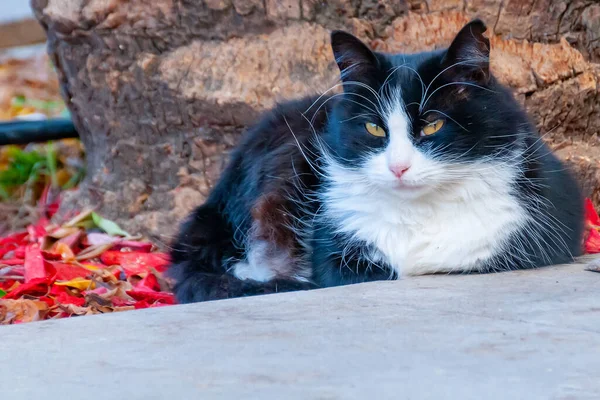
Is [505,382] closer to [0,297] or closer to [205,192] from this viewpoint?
[0,297]

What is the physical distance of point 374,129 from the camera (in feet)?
9.82

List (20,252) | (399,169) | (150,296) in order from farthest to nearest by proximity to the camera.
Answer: (20,252)
(150,296)
(399,169)

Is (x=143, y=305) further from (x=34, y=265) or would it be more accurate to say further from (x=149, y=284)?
(x=34, y=265)

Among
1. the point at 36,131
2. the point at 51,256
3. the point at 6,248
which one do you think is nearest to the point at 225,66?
the point at 51,256

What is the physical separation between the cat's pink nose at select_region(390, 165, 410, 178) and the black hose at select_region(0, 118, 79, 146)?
2990mm

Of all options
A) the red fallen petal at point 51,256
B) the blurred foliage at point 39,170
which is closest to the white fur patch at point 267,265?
the red fallen petal at point 51,256

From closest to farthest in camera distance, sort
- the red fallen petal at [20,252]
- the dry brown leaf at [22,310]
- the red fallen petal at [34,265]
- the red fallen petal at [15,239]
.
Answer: the dry brown leaf at [22,310]
the red fallen petal at [34,265]
the red fallen petal at [20,252]
the red fallen petal at [15,239]

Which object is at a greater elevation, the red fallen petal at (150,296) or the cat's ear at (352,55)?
the cat's ear at (352,55)

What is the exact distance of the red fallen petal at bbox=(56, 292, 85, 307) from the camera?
138 inches

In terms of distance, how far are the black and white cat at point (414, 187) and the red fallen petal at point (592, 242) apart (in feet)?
2.03

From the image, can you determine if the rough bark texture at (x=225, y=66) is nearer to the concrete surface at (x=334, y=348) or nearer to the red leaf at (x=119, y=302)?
the red leaf at (x=119, y=302)

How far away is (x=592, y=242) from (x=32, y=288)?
251 centimetres

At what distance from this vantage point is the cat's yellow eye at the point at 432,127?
290cm

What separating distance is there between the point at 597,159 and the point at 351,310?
2.20 metres
